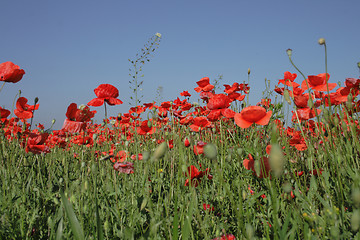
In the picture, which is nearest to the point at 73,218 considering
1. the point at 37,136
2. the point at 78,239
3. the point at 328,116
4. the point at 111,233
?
the point at 78,239

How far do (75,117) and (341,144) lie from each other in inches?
71.4

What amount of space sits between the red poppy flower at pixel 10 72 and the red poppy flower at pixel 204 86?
64.4 inches

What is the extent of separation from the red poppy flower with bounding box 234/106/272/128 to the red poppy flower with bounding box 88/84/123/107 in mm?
989

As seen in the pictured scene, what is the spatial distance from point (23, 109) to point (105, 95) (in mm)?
943

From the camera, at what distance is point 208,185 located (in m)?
2.28

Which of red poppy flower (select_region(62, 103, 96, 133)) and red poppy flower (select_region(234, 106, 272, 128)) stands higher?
red poppy flower (select_region(62, 103, 96, 133))

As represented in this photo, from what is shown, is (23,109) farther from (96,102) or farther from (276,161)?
(276,161)

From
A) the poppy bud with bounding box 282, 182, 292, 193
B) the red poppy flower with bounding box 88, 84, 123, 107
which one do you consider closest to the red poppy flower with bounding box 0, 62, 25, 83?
the red poppy flower with bounding box 88, 84, 123, 107

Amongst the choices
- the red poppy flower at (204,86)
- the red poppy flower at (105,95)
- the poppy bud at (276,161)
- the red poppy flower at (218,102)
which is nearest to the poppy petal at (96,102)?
the red poppy flower at (105,95)

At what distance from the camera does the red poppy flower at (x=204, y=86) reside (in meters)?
2.86

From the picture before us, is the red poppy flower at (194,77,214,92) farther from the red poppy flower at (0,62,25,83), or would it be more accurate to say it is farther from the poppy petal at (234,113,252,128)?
the red poppy flower at (0,62,25,83)

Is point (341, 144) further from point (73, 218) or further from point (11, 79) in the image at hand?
point (11, 79)

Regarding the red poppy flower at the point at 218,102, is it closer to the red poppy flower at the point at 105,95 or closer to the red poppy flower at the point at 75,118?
the red poppy flower at the point at 105,95

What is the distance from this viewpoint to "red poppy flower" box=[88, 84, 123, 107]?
6.57ft
